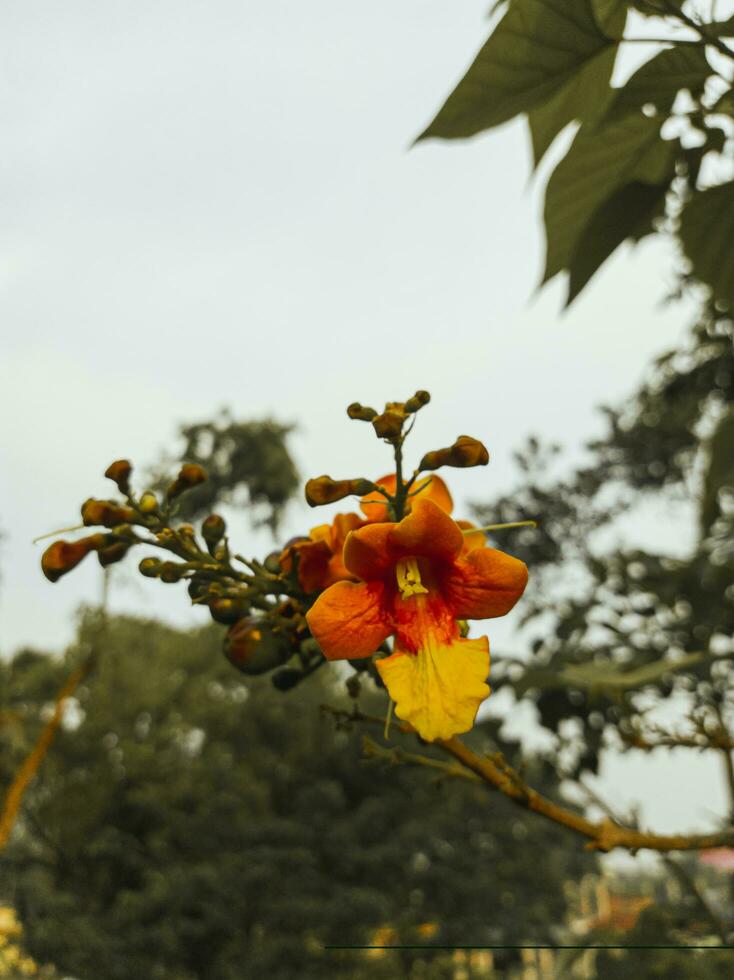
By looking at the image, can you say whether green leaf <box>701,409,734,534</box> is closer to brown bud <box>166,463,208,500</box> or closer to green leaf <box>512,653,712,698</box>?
green leaf <box>512,653,712,698</box>

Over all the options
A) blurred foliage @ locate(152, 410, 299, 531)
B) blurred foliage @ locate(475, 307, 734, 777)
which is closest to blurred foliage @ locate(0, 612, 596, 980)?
blurred foliage @ locate(152, 410, 299, 531)

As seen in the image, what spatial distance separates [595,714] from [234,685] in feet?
41.1

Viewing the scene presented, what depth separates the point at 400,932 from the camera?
933 cm

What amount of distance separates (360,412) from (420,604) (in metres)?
0.09

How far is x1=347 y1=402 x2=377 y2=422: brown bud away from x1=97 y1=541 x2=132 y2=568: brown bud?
Answer: 0.46ft

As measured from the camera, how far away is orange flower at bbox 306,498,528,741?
31 cm

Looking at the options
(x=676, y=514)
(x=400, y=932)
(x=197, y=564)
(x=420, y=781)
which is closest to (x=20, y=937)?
(x=400, y=932)

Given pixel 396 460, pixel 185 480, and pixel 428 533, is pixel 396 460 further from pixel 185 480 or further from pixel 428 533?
pixel 185 480

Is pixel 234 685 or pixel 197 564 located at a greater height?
pixel 234 685

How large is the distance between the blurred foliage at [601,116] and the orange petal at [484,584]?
12.9 inches

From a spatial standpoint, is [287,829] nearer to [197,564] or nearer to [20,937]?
[20,937]

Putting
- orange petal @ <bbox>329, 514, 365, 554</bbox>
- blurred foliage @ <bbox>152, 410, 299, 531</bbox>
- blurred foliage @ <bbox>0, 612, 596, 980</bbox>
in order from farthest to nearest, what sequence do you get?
blurred foliage @ <bbox>0, 612, 596, 980</bbox>
blurred foliage @ <bbox>152, 410, 299, 531</bbox>
orange petal @ <bbox>329, 514, 365, 554</bbox>

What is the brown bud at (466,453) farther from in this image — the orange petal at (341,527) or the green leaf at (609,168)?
the green leaf at (609,168)

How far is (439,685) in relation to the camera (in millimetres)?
306
